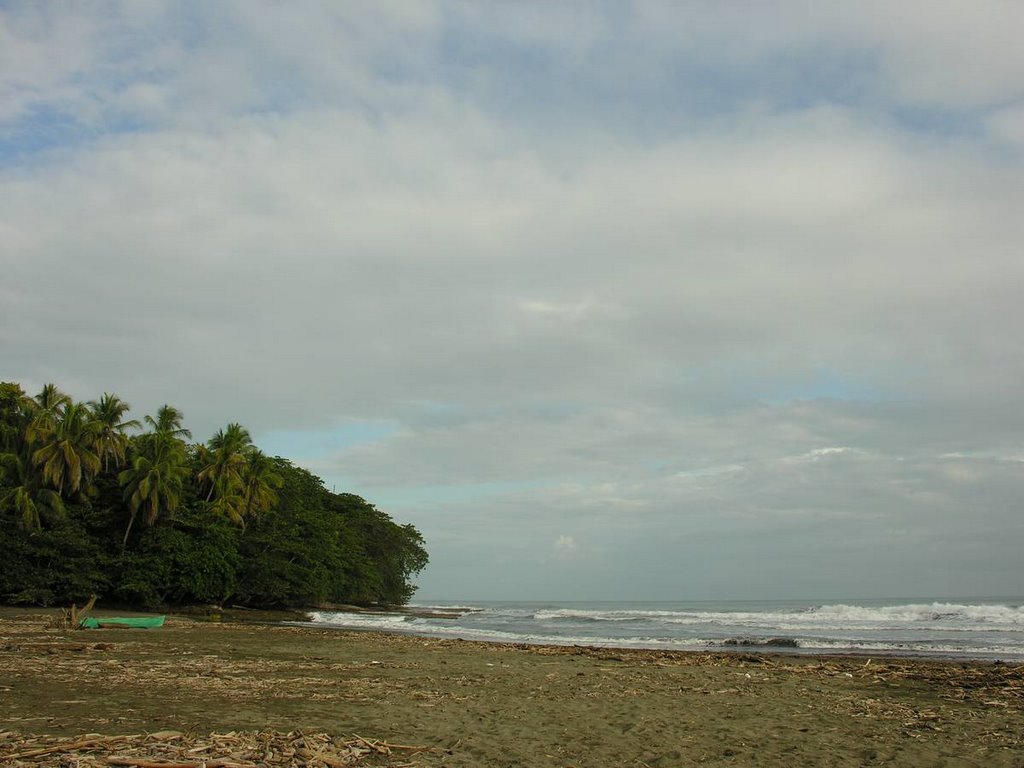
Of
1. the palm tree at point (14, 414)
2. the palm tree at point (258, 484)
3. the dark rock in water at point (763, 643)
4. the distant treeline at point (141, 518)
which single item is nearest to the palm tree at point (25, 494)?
the distant treeline at point (141, 518)

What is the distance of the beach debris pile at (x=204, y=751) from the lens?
5.75m

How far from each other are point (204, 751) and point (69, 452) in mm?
35742

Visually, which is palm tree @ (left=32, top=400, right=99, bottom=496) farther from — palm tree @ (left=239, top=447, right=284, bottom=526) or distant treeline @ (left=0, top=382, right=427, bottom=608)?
palm tree @ (left=239, top=447, right=284, bottom=526)

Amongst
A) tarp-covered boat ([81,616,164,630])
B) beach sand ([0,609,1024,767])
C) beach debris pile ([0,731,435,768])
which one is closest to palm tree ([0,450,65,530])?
tarp-covered boat ([81,616,164,630])

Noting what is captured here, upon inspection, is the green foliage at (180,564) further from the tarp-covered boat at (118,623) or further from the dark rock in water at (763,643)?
the dark rock in water at (763,643)

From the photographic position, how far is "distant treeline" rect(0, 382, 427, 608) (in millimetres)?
35969

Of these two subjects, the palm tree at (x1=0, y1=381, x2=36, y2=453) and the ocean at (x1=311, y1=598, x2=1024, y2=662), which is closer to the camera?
the ocean at (x1=311, y1=598, x2=1024, y2=662)

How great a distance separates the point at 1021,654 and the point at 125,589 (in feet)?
122

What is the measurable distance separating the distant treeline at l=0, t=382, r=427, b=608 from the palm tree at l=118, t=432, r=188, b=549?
59 millimetres

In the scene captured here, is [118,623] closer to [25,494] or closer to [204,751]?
[25,494]

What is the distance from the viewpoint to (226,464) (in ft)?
144

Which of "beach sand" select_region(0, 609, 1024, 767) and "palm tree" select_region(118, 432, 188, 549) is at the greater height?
"palm tree" select_region(118, 432, 188, 549)

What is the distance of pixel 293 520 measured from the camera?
48.2 m

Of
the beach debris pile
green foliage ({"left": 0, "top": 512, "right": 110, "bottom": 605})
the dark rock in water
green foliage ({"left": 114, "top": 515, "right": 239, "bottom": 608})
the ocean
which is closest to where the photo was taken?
the beach debris pile
